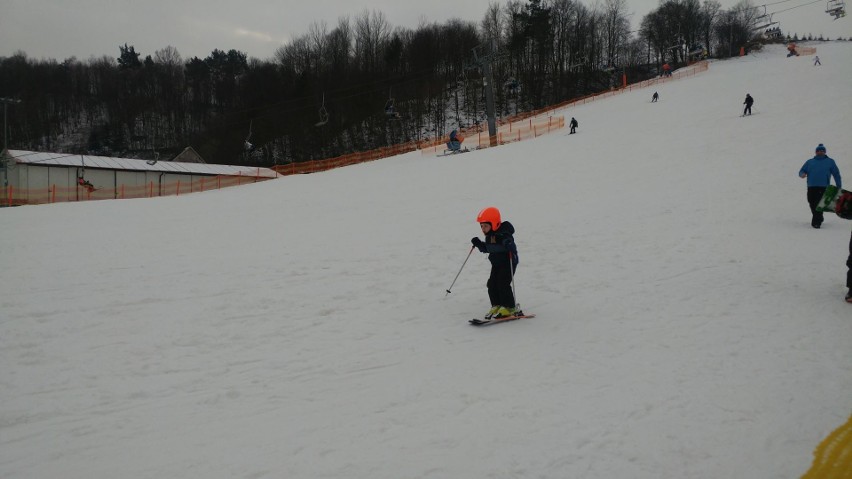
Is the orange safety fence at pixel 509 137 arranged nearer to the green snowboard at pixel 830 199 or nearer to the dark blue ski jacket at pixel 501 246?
the green snowboard at pixel 830 199

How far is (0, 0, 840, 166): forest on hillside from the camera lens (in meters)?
69.5

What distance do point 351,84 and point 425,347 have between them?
73.0 meters

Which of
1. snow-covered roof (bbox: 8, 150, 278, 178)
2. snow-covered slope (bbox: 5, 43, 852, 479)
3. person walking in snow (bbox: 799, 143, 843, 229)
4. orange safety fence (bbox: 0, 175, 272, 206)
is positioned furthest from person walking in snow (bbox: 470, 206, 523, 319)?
snow-covered roof (bbox: 8, 150, 278, 178)

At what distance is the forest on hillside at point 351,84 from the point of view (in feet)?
228

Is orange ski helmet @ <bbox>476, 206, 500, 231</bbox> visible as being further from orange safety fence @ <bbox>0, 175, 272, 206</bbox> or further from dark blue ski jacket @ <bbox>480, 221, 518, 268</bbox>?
orange safety fence @ <bbox>0, 175, 272, 206</bbox>

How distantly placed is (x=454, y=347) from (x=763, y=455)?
2969 mm

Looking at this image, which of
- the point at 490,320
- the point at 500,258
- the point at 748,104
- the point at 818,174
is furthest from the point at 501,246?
the point at 748,104

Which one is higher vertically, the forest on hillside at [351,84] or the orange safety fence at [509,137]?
the forest on hillside at [351,84]

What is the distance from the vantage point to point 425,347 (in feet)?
18.5

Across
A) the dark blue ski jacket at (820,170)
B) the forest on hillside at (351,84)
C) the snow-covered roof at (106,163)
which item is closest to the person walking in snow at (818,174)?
the dark blue ski jacket at (820,170)

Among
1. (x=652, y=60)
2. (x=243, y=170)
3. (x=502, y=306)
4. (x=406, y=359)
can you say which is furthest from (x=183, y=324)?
(x=652, y=60)

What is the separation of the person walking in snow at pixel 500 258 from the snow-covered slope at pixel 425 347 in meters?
0.38

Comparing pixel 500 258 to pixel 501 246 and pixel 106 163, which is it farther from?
pixel 106 163

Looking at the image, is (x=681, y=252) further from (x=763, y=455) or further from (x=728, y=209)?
(x=763, y=455)
